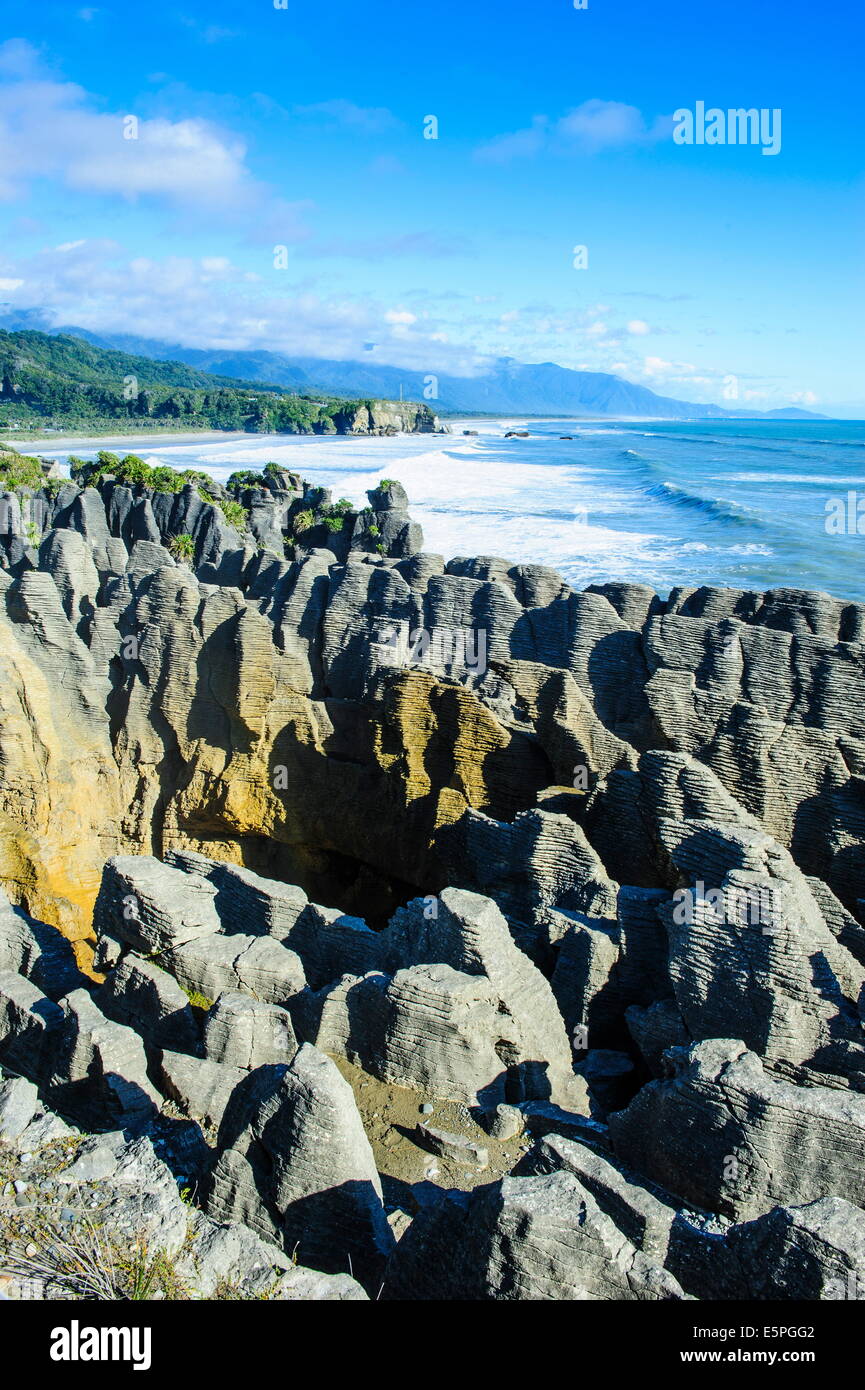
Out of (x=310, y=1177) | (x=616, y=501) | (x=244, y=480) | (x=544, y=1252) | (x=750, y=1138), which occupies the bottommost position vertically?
(x=310, y=1177)

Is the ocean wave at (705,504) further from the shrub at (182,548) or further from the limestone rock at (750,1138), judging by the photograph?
the limestone rock at (750,1138)

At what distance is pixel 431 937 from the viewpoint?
696cm

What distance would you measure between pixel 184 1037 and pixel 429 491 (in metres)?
66.4

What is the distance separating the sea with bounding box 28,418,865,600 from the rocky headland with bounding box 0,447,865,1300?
27.3 m

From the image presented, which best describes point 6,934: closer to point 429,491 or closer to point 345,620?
point 345,620

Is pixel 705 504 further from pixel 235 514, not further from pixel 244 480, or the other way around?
pixel 235 514

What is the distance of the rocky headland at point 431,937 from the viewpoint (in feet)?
15.5

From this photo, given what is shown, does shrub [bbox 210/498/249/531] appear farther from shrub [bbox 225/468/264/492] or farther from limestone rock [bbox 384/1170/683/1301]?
limestone rock [bbox 384/1170/683/1301]

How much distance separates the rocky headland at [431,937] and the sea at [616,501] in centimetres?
2733

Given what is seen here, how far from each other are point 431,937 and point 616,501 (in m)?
64.4
